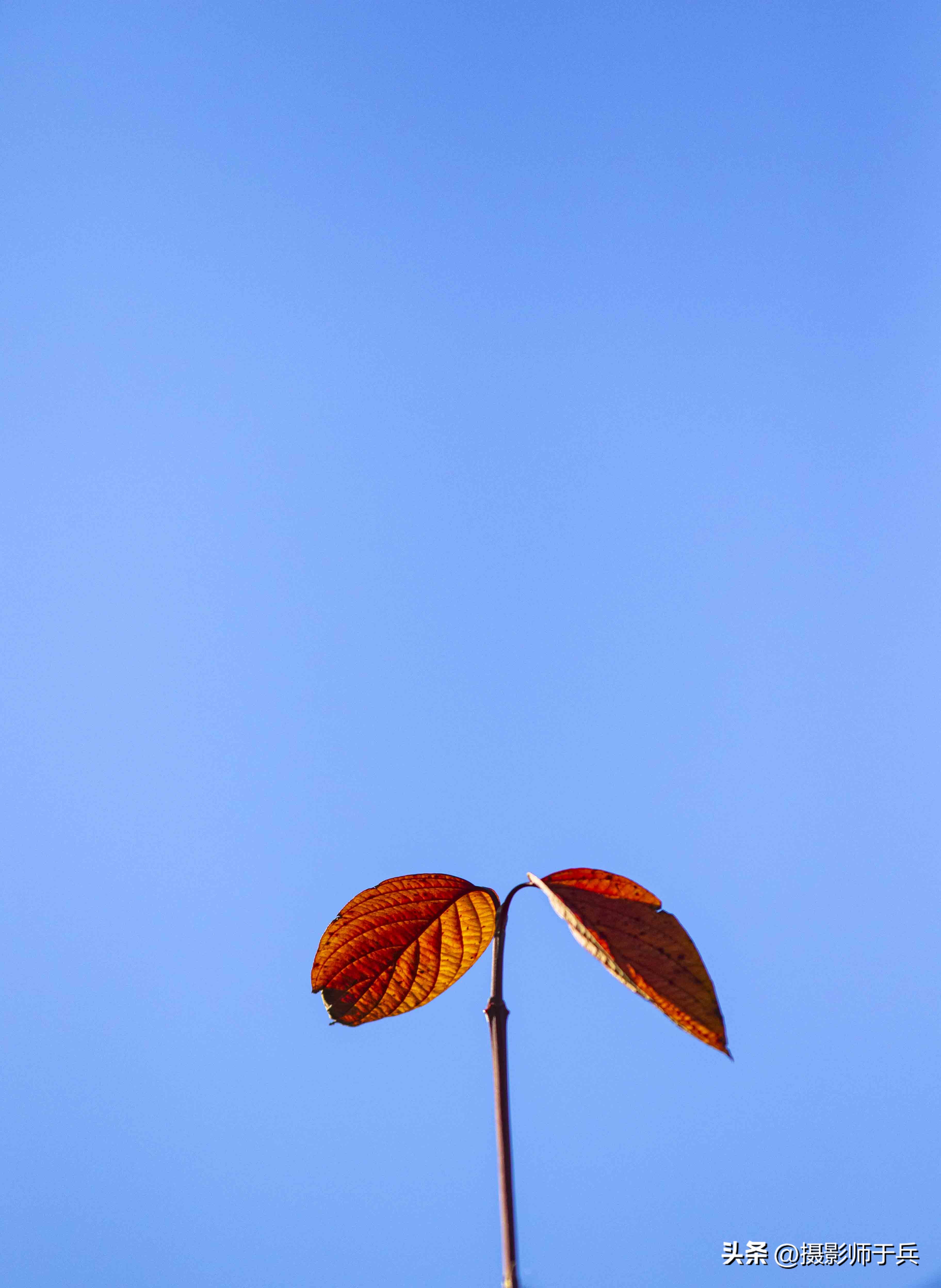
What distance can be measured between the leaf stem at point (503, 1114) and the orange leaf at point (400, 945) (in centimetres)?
4

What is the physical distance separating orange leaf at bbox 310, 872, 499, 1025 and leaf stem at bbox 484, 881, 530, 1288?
1.6 inches

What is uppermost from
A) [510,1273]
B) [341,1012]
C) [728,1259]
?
[341,1012]

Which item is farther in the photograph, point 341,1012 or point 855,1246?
point 855,1246

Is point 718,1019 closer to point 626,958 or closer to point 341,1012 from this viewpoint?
point 626,958

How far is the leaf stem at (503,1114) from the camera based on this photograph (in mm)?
363

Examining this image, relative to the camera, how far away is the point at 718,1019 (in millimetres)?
342

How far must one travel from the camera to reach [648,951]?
0.36 m

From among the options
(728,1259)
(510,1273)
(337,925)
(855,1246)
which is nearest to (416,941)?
(337,925)

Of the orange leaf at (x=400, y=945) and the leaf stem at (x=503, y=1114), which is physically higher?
the orange leaf at (x=400, y=945)

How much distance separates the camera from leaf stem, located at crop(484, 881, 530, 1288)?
1.19ft

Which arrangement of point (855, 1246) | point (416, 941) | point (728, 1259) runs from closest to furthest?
point (416, 941) → point (728, 1259) → point (855, 1246)

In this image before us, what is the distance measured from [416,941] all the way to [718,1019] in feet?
0.57

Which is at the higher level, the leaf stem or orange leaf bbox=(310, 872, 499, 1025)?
orange leaf bbox=(310, 872, 499, 1025)

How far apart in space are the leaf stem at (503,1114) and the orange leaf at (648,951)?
6 cm
